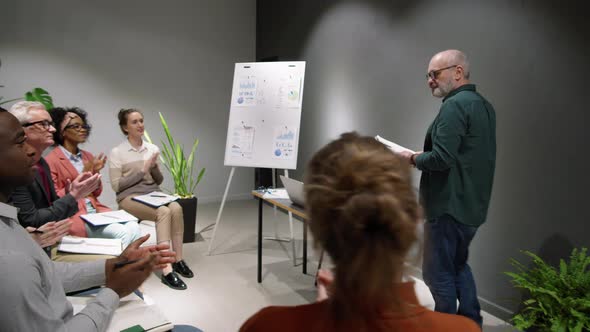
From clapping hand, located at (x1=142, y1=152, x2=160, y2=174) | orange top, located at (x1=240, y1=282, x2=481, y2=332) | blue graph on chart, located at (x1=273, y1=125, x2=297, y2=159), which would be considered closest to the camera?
orange top, located at (x1=240, y1=282, x2=481, y2=332)

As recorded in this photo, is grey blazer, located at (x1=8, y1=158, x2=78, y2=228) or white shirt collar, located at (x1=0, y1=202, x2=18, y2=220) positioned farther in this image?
grey blazer, located at (x1=8, y1=158, x2=78, y2=228)

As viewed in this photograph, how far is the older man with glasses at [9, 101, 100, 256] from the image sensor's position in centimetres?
203

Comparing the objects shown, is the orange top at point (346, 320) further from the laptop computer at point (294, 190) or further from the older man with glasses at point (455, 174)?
the laptop computer at point (294, 190)

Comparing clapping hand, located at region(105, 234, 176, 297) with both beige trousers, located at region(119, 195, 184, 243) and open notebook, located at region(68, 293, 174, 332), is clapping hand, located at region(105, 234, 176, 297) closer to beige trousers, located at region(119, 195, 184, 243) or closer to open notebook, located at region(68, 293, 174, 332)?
open notebook, located at region(68, 293, 174, 332)

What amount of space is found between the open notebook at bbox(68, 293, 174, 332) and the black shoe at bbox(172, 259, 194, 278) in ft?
5.71

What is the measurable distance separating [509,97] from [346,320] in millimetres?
2390

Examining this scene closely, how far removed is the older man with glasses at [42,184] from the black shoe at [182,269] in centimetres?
122

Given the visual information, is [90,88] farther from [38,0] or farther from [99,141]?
[38,0]

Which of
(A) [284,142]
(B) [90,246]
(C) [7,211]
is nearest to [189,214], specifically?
(A) [284,142]

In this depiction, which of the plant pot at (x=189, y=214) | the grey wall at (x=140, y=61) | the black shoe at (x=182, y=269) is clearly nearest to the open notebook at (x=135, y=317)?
the black shoe at (x=182, y=269)

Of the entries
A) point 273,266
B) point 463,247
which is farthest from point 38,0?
point 463,247

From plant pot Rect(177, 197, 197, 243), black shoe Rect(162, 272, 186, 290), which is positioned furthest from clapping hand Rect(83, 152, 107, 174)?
plant pot Rect(177, 197, 197, 243)

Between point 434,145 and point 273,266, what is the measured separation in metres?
Result: 1.95

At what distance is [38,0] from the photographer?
4344mm
